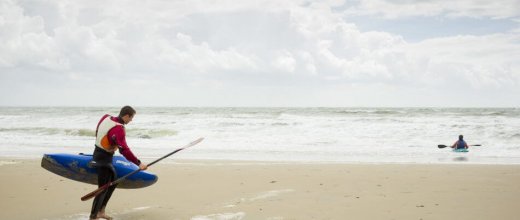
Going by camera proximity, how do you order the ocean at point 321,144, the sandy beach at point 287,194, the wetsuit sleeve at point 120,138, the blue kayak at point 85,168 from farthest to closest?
the ocean at point 321,144 → the blue kayak at point 85,168 → the sandy beach at point 287,194 → the wetsuit sleeve at point 120,138

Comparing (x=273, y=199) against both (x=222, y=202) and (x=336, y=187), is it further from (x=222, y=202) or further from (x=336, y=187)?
(x=336, y=187)

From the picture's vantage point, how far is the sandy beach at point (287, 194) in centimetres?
543

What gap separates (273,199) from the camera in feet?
20.6

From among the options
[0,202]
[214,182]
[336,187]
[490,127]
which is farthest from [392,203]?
[490,127]

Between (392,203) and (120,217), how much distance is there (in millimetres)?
3628

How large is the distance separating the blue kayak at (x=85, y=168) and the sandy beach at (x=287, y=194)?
386 millimetres

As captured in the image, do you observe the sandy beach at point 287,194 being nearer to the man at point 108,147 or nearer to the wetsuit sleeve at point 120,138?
the man at point 108,147

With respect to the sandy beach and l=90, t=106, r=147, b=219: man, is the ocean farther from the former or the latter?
l=90, t=106, r=147, b=219: man

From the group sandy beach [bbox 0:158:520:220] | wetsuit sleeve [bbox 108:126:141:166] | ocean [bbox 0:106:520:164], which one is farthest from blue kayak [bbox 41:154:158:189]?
ocean [bbox 0:106:520:164]

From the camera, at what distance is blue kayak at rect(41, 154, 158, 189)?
5.61m

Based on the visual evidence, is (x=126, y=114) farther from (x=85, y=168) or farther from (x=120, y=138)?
(x=85, y=168)

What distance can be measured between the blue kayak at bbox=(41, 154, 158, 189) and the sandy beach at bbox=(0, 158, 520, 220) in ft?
1.27

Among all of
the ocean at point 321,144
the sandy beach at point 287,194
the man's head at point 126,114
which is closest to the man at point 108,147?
the man's head at point 126,114

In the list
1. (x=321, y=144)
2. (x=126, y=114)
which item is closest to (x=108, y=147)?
(x=126, y=114)
